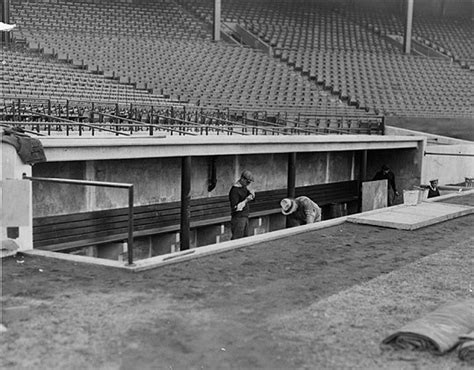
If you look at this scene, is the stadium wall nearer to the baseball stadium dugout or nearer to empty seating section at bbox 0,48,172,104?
the baseball stadium dugout

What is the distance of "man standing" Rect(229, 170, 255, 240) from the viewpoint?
10617mm

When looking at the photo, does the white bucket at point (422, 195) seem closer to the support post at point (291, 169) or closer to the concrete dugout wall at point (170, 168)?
the concrete dugout wall at point (170, 168)

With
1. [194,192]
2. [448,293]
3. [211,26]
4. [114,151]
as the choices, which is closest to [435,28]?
[211,26]

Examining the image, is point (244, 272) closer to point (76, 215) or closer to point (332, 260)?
point (332, 260)

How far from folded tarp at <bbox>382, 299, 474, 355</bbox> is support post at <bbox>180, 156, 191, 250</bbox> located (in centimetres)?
665

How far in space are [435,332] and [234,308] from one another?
151cm

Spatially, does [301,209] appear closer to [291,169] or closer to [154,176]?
[154,176]

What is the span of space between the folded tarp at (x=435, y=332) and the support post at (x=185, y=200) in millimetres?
6654

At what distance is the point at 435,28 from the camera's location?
3909 centimetres

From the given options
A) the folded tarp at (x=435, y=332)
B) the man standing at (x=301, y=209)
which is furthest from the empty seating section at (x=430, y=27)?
the folded tarp at (x=435, y=332)

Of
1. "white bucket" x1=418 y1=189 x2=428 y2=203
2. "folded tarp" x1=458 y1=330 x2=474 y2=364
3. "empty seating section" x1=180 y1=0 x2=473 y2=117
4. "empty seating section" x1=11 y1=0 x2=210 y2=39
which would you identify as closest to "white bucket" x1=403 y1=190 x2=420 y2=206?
"white bucket" x1=418 y1=189 x2=428 y2=203

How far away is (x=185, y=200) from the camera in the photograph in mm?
11117

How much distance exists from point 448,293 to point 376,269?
39.3 inches

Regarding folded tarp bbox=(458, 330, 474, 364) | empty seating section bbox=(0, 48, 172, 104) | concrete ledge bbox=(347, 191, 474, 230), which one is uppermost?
empty seating section bbox=(0, 48, 172, 104)
